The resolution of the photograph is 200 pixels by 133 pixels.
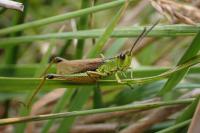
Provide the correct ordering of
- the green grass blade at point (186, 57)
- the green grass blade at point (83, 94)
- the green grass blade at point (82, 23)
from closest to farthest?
the green grass blade at point (186, 57) → the green grass blade at point (83, 94) → the green grass blade at point (82, 23)

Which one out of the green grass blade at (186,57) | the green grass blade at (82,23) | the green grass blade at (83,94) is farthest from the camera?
the green grass blade at (82,23)

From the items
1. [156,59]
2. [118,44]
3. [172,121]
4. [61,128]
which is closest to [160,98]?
[172,121]

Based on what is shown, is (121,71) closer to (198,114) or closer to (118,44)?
(198,114)

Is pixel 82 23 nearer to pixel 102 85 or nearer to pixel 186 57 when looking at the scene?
pixel 102 85

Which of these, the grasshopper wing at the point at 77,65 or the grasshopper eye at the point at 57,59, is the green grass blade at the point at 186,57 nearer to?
the grasshopper wing at the point at 77,65

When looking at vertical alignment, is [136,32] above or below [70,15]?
below

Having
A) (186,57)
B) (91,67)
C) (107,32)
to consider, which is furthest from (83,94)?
(186,57)

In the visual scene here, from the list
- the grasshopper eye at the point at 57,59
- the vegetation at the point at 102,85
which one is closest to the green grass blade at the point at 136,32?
the vegetation at the point at 102,85

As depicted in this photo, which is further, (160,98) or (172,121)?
(160,98)
